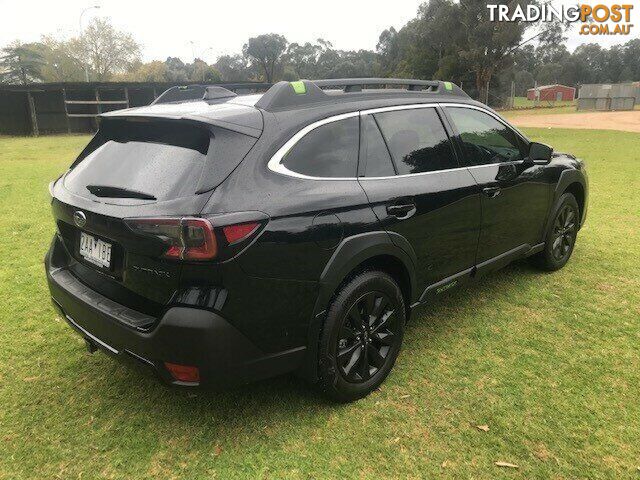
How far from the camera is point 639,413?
264cm

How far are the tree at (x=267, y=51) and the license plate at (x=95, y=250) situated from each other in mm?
73701

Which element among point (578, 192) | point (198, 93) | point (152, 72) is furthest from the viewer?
point (152, 72)

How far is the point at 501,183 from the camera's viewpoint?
11.8 feet

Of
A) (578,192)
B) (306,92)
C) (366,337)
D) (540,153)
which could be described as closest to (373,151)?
(306,92)

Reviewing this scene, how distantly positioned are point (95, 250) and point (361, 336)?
1.45 m

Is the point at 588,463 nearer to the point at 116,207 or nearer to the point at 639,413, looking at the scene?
the point at 639,413

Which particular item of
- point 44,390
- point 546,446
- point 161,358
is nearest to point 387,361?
point 546,446

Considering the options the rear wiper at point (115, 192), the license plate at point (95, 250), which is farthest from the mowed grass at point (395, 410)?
the rear wiper at point (115, 192)

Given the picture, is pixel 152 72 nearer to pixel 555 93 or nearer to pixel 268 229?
pixel 555 93

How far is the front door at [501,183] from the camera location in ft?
11.5

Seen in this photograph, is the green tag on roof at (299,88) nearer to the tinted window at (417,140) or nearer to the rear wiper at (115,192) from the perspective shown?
the tinted window at (417,140)

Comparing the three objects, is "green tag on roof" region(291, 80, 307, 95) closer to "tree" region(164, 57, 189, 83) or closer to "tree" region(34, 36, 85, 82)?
"tree" region(164, 57, 189, 83)

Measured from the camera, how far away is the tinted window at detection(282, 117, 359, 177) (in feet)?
8.16

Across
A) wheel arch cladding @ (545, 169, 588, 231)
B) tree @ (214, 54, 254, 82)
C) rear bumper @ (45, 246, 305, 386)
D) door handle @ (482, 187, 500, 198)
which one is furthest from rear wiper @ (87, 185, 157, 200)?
tree @ (214, 54, 254, 82)
